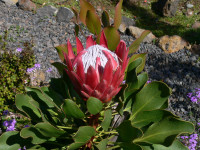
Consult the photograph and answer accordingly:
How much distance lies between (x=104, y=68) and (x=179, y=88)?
2.67 metres

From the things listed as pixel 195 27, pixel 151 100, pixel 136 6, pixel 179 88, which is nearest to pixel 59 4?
pixel 136 6

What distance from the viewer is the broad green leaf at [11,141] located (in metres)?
1.17

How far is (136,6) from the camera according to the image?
7.08 meters

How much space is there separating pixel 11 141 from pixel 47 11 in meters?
4.30

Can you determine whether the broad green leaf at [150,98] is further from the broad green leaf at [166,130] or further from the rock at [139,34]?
the rock at [139,34]

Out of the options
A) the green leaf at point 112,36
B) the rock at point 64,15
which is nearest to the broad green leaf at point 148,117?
the green leaf at point 112,36

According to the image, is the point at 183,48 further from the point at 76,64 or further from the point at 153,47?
the point at 76,64

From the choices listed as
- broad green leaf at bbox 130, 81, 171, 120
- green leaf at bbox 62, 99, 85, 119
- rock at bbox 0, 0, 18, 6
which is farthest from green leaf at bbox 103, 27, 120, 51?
rock at bbox 0, 0, 18, 6

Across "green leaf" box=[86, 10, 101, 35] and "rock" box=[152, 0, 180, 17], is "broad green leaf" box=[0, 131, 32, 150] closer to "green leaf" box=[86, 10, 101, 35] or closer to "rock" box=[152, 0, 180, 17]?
"green leaf" box=[86, 10, 101, 35]

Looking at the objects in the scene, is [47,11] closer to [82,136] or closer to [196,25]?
[196,25]

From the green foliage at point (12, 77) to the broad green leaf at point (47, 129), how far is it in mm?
1747

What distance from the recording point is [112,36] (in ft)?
3.63

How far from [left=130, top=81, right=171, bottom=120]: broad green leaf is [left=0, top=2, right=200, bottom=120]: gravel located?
1.89m

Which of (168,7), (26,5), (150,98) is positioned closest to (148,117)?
(150,98)
